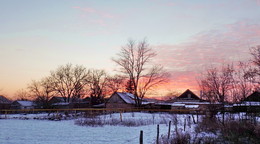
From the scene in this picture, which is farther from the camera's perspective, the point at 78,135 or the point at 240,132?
the point at 78,135

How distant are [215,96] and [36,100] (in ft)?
226

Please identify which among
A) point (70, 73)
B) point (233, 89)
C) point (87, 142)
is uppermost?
point (70, 73)

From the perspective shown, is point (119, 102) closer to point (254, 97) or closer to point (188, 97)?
point (188, 97)

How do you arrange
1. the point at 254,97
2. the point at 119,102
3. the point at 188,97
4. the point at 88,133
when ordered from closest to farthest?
the point at 254,97
the point at 88,133
the point at 119,102
the point at 188,97

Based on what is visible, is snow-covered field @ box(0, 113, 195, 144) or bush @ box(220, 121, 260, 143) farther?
snow-covered field @ box(0, 113, 195, 144)

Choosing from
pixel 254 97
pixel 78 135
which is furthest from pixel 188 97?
pixel 254 97

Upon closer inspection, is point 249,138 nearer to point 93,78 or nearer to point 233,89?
point 233,89

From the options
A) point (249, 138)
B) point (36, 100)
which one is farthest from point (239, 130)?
point (36, 100)

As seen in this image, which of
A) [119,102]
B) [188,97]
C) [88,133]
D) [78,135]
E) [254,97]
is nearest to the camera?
[254,97]

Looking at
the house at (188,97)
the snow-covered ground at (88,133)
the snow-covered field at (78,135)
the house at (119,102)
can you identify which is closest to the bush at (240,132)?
the snow-covered ground at (88,133)

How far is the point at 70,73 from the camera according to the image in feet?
265

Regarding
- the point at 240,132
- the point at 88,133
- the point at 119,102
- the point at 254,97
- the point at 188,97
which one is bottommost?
the point at 88,133

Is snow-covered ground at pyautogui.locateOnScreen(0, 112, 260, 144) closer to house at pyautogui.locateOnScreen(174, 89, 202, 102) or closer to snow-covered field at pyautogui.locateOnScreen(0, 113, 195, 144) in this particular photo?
snow-covered field at pyautogui.locateOnScreen(0, 113, 195, 144)

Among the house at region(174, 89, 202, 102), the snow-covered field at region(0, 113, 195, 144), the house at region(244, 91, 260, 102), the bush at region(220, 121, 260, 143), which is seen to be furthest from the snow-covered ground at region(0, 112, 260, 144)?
the house at region(174, 89, 202, 102)
